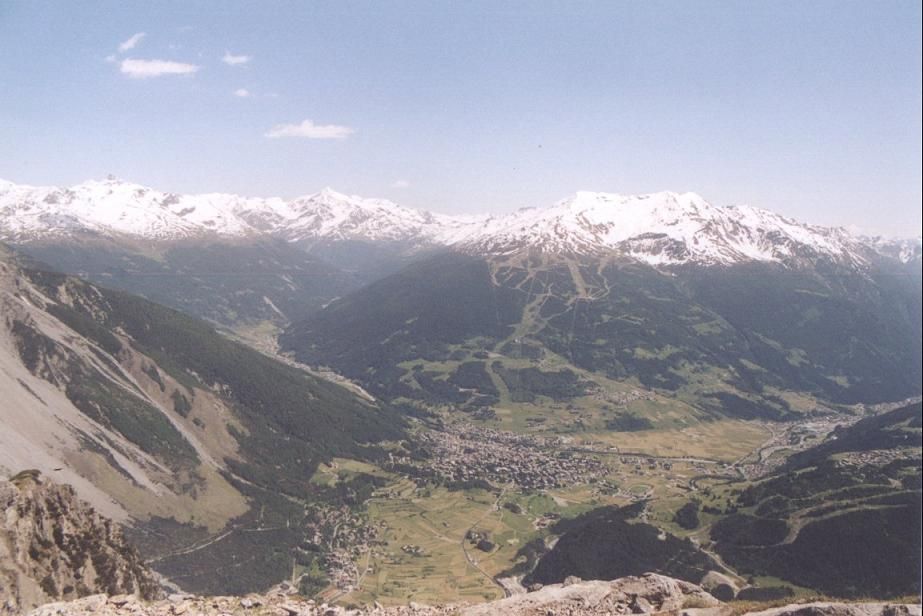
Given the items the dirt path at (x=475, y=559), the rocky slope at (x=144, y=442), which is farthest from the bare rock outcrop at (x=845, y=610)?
the rocky slope at (x=144, y=442)

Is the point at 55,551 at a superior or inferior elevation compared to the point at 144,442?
superior

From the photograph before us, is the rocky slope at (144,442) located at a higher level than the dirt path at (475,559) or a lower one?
higher

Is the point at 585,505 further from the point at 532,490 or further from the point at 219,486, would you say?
the point at 219,486

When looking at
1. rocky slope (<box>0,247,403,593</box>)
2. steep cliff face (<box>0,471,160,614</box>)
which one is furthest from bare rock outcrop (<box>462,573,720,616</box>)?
rocky slope (<box>0,247,403,593</box>)

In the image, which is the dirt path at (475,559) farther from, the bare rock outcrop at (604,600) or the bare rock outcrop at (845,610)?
the bare rock outcrop at (845,610)

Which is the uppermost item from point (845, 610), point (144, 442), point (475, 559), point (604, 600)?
point (845, 610)

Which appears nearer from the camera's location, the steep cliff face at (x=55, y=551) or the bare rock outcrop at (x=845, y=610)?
the bare rock outcrop at (x=845, y=610)

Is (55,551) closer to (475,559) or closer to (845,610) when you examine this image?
(845,610)

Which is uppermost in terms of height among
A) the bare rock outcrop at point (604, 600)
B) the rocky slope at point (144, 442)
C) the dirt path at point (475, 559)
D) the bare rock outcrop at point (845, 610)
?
the bare rock outcrop at point (845, 610)

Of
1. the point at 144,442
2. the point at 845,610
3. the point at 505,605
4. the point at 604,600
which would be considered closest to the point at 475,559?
the point at 144,442
